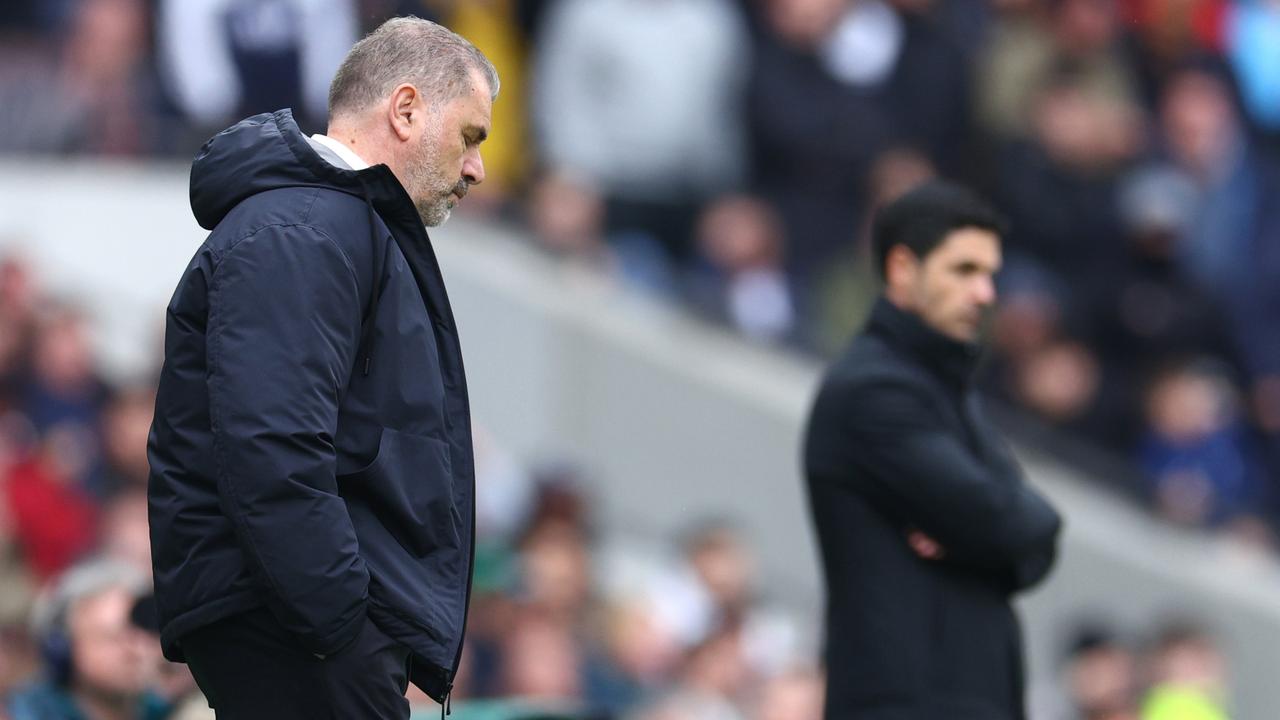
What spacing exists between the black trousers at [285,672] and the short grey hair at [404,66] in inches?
36.0

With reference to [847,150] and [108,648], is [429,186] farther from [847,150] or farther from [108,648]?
[847,150]

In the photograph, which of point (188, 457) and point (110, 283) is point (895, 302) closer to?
point (188, 457)

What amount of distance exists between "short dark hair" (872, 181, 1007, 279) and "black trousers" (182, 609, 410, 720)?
1.92 m

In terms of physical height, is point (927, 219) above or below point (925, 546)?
above

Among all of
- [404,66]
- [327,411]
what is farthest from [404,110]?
[327,411]

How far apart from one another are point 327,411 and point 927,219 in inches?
78.1

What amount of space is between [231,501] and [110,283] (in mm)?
7876

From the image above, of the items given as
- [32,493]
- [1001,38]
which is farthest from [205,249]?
[1001,38]

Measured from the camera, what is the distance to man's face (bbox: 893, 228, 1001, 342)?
16.2ft

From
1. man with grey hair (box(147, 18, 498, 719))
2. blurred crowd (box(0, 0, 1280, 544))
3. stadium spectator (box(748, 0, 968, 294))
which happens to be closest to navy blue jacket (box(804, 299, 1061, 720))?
man with grey hair (box(147, 18, 498, 719))

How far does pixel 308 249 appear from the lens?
353 centimetres

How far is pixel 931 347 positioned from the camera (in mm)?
4914

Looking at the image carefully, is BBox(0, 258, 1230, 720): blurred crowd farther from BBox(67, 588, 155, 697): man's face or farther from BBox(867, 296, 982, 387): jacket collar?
BBox(867, 296, 982, 387): jacket collar

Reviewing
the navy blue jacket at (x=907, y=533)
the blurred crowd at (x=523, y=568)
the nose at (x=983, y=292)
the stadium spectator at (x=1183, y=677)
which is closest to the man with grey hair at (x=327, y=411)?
the navy blue jacket at (x=907, y=533)
